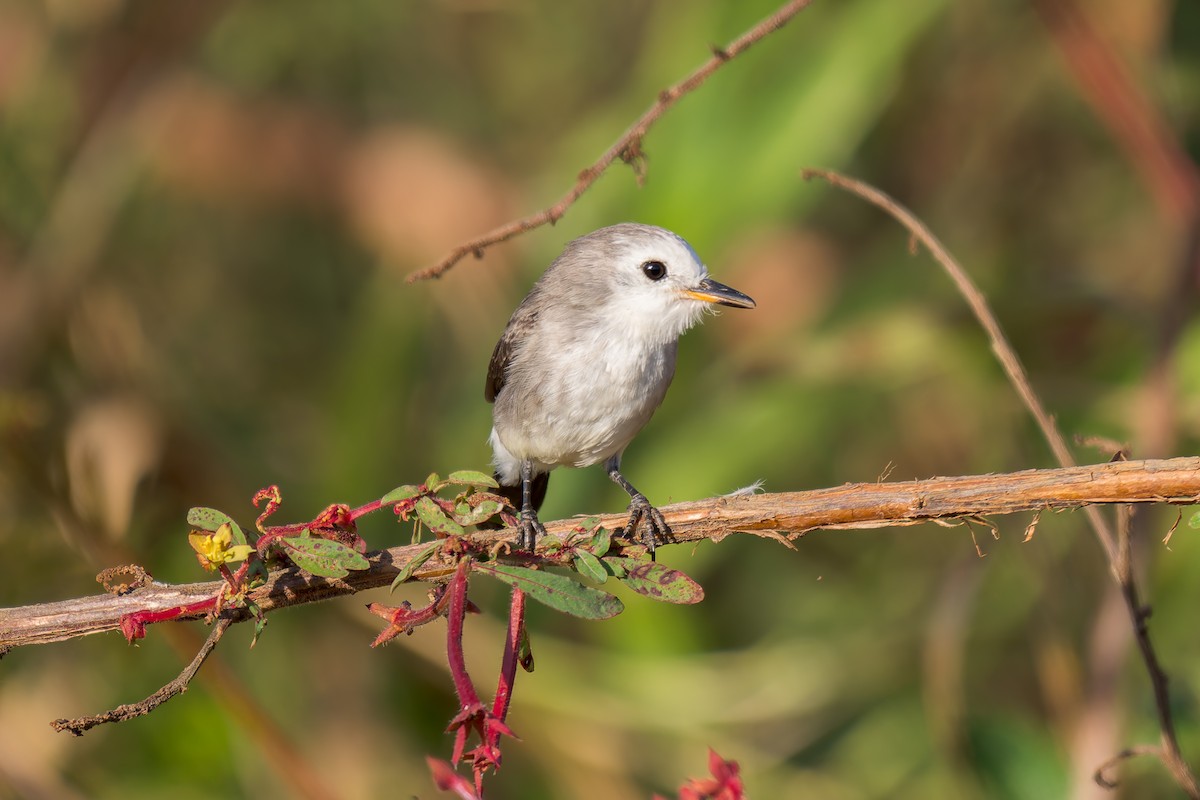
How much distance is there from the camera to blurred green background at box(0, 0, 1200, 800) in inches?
153

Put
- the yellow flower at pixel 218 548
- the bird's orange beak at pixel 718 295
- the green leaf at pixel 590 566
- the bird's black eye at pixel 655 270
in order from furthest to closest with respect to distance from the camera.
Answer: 1. the bird's black eye at pixel 655 270
2. the bird's orange beak at pixel 718 295
3. the green leaf at pixel 590 566
4. the yellow flower at pixel 218 548

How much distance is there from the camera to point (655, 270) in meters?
3.82

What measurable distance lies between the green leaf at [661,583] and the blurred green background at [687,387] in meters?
1.58

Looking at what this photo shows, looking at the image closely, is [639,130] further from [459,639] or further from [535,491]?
[535,491]

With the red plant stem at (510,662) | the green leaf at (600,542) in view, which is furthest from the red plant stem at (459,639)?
the green leaf at (600,542)

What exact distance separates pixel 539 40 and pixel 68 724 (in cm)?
536

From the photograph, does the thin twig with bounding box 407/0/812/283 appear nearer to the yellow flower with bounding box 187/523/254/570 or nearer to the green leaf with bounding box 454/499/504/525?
the green leaf with bounding box 454/499/504/525

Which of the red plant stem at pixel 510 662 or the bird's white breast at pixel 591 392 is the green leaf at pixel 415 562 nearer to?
the red plant stem at pixel 510 662

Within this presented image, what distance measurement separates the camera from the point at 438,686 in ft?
14.9

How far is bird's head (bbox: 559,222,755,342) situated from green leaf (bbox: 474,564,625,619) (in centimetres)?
181

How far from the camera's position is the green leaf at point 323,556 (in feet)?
6.70

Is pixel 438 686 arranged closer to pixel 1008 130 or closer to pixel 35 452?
pixel 35 452

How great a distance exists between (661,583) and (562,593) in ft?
0.58

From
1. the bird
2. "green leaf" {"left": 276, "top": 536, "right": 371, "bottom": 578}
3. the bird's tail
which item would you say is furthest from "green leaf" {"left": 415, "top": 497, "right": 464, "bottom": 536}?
Result: the bird's tail
